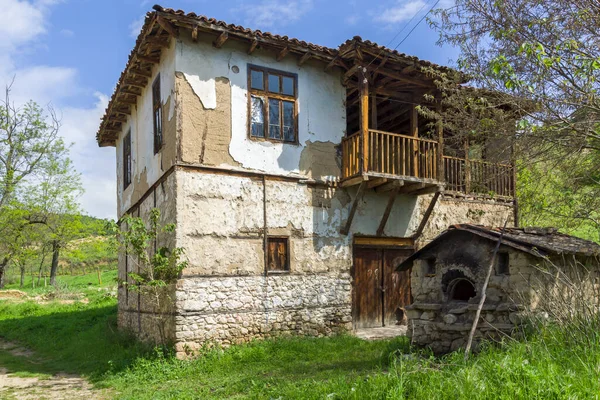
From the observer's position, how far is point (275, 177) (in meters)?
10.4

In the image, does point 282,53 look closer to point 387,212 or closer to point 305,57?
point 305,57

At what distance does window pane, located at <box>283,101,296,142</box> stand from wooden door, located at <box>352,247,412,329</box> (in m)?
3.04

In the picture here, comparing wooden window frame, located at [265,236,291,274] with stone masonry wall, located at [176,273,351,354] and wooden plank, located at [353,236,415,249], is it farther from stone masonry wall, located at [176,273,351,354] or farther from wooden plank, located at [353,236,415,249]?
wooden plank, located at [353,236,415,249]

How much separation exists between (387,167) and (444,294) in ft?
11.1

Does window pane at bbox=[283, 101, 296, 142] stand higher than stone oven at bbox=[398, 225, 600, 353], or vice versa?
window pane at bbox=[283, 101, 296, 142]

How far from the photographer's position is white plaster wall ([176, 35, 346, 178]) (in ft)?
32.4

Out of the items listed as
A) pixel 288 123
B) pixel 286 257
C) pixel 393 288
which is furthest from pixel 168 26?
pixel 393 288

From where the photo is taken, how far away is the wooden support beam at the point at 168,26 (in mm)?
9148

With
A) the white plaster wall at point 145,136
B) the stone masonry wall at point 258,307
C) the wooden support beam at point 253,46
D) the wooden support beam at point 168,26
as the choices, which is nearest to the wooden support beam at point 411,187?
the stone masonry wall at point 258,307

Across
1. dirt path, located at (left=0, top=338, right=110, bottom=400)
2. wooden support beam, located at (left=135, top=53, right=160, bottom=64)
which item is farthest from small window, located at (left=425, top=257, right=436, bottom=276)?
wooden support beam, located at (left=135, top=53, right=160, bottom=64)

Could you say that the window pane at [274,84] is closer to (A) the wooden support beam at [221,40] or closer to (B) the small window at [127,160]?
(A) the wooden support beam at [221,40]

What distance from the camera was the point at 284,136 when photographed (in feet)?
35.1

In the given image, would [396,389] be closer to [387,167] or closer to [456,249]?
[456,249]

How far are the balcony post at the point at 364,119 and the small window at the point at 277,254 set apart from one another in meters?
2.29
